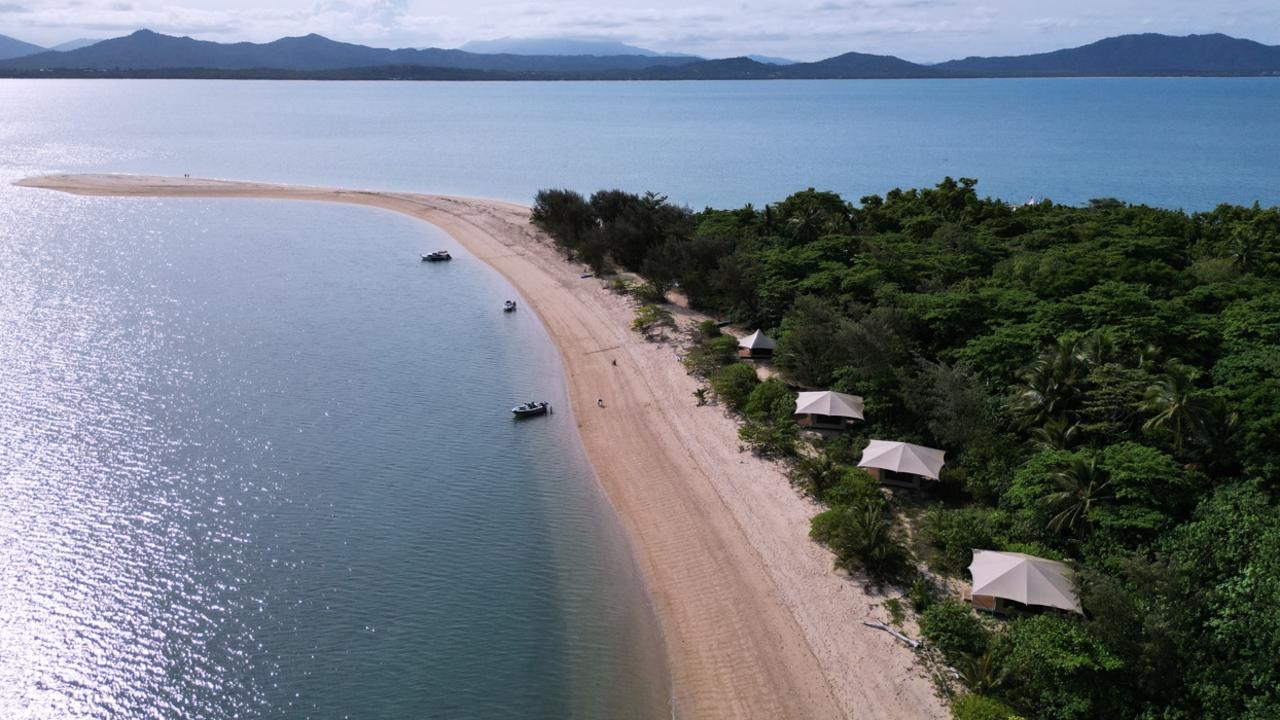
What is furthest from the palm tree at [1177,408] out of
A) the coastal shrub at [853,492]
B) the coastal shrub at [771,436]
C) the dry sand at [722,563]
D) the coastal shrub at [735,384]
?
the coastal shrub at [735,384]

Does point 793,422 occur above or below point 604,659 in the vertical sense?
above

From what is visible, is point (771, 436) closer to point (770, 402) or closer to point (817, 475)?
point (770, 402)

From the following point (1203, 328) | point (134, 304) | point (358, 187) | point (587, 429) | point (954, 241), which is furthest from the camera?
point (358, 187)

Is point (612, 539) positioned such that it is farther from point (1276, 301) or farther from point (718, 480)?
point (1276, 301)

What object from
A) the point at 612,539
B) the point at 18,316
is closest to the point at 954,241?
the point at 612,539

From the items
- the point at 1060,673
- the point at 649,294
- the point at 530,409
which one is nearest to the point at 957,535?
the point at 1060,673

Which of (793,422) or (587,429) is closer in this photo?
(793,422)
